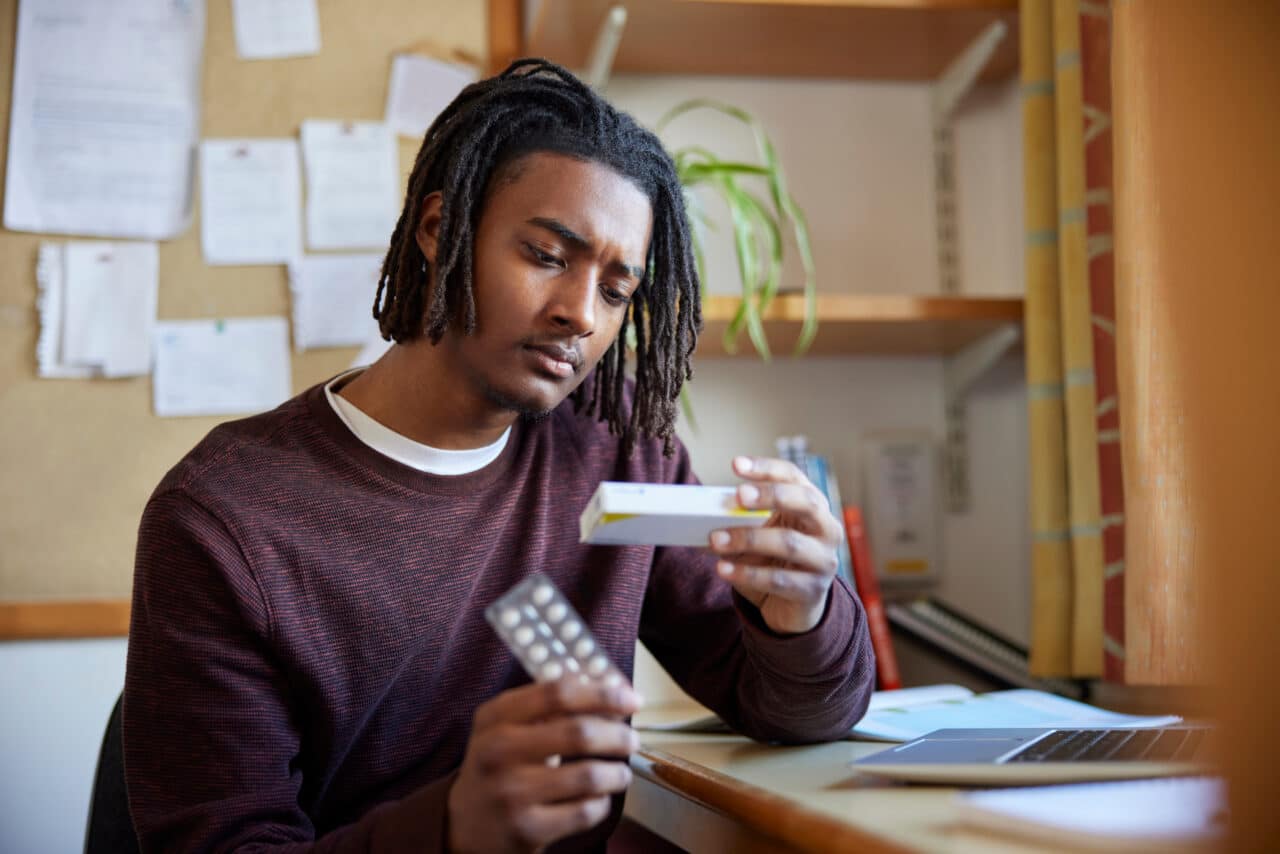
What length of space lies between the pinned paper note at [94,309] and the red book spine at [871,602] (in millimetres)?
972

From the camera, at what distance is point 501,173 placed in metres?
0.95

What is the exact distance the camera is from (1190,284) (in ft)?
1.55

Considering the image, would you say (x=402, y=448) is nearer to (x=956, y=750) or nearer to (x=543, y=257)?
(x=543, y=257)

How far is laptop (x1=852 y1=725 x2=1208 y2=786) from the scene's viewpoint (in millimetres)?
628

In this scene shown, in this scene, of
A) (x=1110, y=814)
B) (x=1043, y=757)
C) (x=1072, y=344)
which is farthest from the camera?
(x=1072, y=344)

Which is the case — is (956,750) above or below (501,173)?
below

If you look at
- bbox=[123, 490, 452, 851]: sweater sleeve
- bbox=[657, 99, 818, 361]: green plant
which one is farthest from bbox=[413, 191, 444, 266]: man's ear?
bbox=[657, 99, 818, 361]: green plant

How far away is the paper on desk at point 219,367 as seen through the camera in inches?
58.4

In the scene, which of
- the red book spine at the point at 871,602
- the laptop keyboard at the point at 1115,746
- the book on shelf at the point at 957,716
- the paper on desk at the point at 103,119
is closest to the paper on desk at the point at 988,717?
the book on shelf at the point at 957,716

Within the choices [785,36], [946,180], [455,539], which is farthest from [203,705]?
[946,180]

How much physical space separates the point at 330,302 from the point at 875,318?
739mm

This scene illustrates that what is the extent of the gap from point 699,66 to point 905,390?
1.87 ft

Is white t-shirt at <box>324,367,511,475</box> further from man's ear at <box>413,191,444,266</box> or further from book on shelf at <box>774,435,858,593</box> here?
book on shelf at <box>774,435,858,593</box>

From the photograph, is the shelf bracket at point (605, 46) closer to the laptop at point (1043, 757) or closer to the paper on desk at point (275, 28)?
the paper on desk at point (275, 28)
